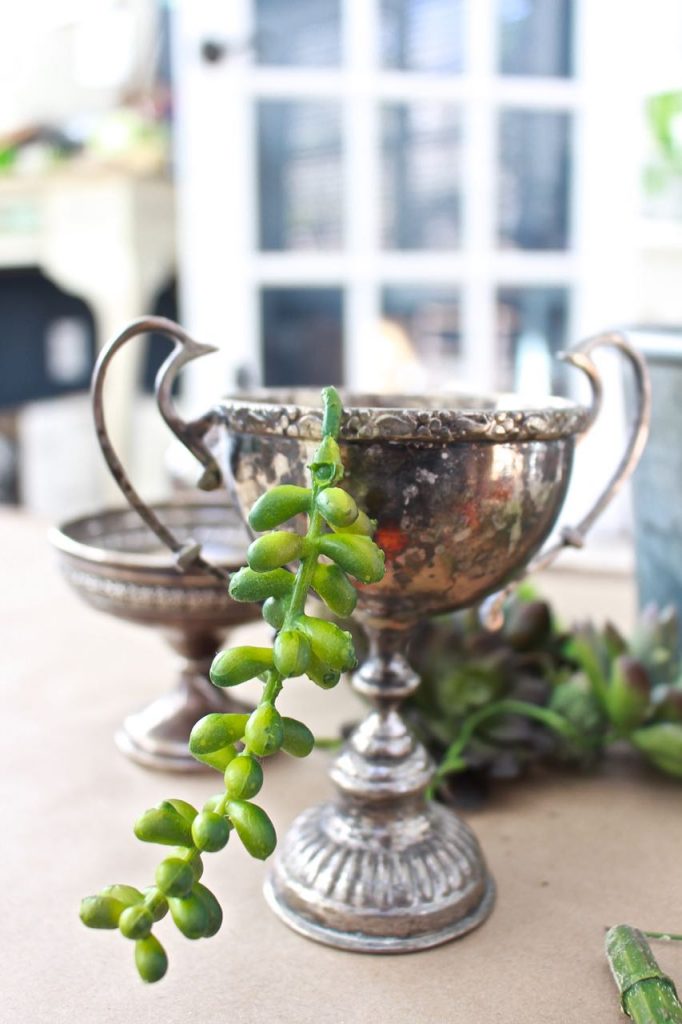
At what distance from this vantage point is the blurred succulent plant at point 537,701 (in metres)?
0.60

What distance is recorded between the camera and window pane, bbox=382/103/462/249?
2.03 meters

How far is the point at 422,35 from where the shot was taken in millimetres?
1984

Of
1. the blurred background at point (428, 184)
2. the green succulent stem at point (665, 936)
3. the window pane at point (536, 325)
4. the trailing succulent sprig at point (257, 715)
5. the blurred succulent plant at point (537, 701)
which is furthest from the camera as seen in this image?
the window pane at point (536, 325)

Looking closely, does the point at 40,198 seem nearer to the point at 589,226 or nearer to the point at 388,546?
the point at 589,226

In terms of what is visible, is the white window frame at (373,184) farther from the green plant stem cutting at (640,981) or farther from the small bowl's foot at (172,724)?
the green plant stem cutting at (640,981)

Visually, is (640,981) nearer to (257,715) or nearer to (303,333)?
(257,715)

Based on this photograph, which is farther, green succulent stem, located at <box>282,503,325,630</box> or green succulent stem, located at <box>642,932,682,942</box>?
green succulent stem, located at <box>642,932,682,942</box>

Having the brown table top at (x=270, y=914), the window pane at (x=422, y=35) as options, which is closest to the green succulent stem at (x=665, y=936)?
the brown table top at (x=270, y=914)

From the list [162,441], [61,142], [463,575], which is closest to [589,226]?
[162,441]

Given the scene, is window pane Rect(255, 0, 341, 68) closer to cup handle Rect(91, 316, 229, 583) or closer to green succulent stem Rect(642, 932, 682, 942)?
cup handle Rect(91, 316, 229, 583)

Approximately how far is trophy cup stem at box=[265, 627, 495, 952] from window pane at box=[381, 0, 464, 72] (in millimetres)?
1757

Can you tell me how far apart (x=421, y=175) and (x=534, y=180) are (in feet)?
0.74

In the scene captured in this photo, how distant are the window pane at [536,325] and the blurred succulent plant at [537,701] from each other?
4.89 feet

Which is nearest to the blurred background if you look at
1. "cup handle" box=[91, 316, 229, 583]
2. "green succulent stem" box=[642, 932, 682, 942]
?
"cup handle" box=[91, 316, 229, 583]
